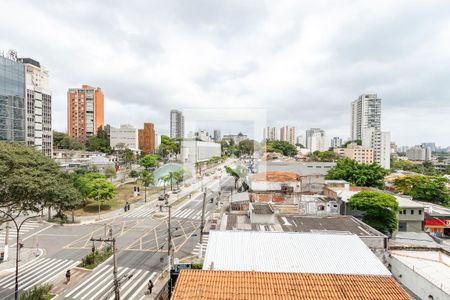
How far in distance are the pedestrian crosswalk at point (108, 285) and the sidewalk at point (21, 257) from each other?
6.91 meters

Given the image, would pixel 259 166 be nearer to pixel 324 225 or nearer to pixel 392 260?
pixel 324 225

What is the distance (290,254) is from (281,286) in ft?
13.9

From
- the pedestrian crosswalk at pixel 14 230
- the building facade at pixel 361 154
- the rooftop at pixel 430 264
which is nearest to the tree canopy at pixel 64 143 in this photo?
the pedestrian crosswalk at pixel 14 230

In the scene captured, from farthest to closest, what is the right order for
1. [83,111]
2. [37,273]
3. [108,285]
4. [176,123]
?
[176,123], [83,111], [37,273], [108,285]

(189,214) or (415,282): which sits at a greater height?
(415,282)

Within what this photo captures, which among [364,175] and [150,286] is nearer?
[150,286]

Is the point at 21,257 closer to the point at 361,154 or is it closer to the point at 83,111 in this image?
the point at 83,111

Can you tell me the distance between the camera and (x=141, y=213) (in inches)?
1606

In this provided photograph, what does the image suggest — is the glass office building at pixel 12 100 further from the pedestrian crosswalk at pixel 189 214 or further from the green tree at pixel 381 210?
the green tree at pixel 381 210

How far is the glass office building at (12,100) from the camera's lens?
58594 millimetres

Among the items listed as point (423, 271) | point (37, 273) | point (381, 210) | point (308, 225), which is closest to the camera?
point (423, 271)

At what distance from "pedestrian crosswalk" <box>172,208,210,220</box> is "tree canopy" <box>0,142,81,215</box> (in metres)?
19.2

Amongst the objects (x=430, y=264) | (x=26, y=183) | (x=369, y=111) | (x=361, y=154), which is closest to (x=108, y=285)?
(x=26, y=183)

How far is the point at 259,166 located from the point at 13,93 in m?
54.7
